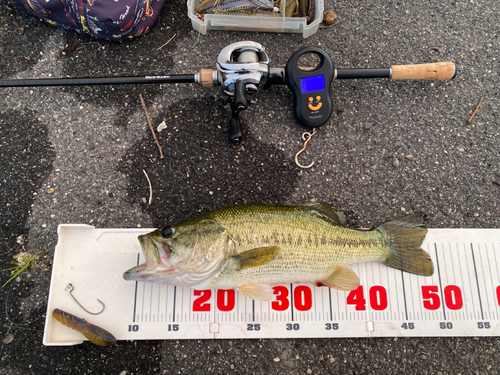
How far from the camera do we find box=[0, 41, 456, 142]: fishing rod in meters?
2.54

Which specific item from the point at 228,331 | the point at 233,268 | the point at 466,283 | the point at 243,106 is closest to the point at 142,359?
the point at 228,331

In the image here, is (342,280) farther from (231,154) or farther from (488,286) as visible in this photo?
(231,154)

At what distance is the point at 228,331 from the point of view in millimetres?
2629

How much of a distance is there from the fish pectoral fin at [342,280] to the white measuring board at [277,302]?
260 mm

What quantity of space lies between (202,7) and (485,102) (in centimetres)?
320

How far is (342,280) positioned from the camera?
2500 mm

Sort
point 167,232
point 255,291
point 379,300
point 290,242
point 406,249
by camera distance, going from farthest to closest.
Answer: point 379,300
point 406,249
point 255,291
point 290,242
point 167,232

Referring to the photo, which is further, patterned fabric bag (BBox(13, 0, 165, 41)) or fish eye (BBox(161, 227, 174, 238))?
patterned fabric bag (BBox(13, 0, 165, 41))

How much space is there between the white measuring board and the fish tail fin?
0.60 ft

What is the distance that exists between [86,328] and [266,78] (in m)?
2.74

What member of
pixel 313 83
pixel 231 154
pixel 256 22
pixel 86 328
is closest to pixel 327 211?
pixel 231 154

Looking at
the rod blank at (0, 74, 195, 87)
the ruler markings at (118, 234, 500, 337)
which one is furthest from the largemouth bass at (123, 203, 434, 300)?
the rod blank at (0, 74, 195, 87)

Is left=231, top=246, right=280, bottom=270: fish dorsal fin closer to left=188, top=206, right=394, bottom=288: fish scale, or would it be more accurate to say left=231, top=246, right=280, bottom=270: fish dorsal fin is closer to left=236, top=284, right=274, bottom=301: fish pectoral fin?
left=188, top=206, right=394, bottom=288: fish scale

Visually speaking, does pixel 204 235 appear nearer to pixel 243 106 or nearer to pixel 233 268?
pixel 233 268
